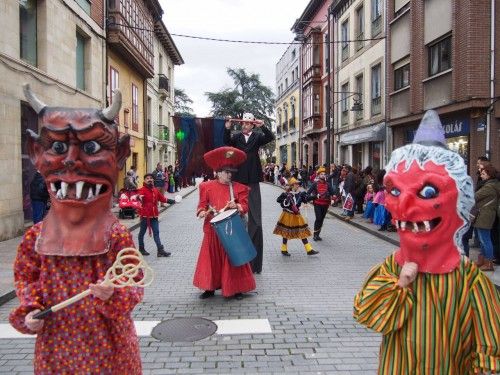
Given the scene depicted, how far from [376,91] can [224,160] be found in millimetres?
17039

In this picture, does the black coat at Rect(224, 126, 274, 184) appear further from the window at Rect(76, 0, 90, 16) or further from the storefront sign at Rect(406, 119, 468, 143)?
the window at Rect(76, 0, 90, 16)

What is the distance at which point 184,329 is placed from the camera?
534cm

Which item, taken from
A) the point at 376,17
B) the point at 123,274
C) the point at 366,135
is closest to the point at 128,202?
the point at 123,274

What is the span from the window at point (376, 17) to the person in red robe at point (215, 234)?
16626 mm

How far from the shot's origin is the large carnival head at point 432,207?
257 cm

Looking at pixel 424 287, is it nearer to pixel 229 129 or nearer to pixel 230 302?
pixel 230 302

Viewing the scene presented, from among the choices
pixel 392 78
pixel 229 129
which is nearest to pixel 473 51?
pixel 392 78

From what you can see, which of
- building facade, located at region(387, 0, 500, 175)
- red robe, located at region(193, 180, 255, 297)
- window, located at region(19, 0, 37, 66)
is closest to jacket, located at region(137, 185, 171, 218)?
red robe, located at region(193, 180, 255, 297)

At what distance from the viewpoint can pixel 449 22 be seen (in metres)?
14.7

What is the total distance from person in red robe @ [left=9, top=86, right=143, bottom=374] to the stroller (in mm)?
6684

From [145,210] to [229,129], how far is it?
3.43 metres

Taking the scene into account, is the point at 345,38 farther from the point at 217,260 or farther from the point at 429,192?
the point at 429,192

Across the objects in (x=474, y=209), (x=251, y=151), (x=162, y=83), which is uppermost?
(x=162, y=83)

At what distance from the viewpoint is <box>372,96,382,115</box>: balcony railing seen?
2122 cm
